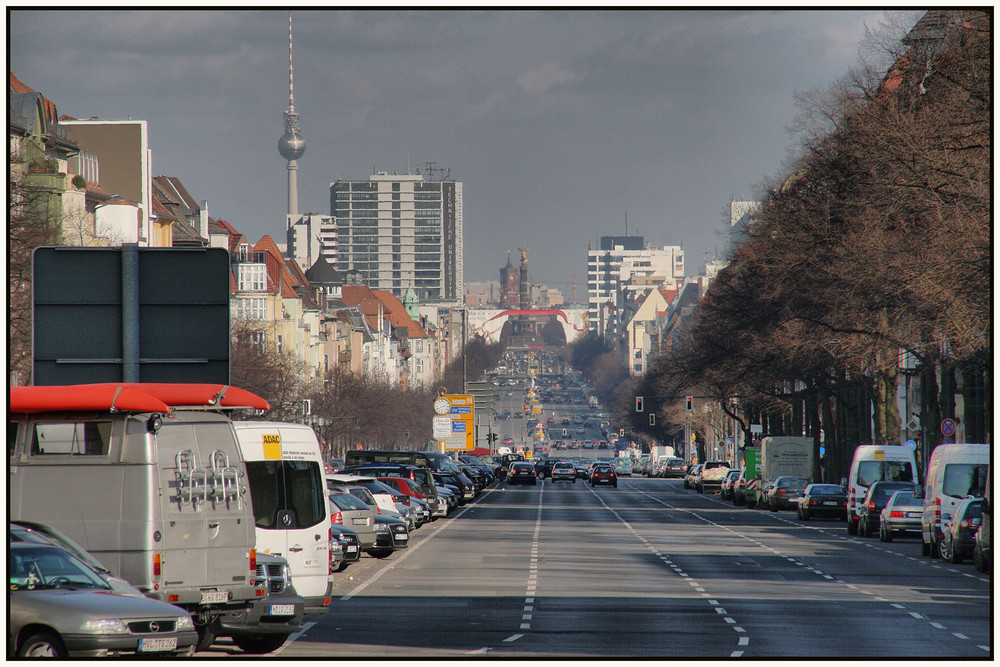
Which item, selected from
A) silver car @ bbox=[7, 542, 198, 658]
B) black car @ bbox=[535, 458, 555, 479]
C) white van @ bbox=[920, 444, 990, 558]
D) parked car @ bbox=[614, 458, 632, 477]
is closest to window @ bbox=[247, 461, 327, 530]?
silver car @ bbox=[7, 542, 198, 658]

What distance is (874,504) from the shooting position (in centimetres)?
4253

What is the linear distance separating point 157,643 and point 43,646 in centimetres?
95

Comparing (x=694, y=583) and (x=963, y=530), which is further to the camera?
(x=963, y=530)

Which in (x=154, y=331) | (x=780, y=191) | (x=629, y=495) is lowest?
(x=629, y=495)

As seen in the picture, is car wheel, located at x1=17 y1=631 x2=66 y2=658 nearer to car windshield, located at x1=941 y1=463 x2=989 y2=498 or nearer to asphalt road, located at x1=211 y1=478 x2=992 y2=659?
asphalt road, located at x1=211 y1=478 x2=992 y2=659

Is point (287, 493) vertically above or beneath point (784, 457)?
above

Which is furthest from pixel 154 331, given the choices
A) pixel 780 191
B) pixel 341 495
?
pixel 780 191

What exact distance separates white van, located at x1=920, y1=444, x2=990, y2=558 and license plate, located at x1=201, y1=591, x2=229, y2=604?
20823mm

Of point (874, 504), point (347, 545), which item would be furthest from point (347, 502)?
point (874, 504)

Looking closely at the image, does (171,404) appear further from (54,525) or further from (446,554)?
(446,554)

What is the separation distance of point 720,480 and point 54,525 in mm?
74326

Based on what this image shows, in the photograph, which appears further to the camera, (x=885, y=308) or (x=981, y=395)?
(x=981, y=395)

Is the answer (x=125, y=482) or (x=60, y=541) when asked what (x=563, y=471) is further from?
(x=60, y=541)

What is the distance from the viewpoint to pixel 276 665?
972 centimetres
